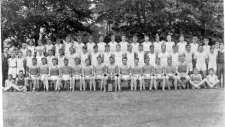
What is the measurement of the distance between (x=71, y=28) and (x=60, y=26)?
0.36 metres

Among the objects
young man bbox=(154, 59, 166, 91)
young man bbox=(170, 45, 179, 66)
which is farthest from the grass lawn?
young man bbox=(170, 45, 179, 66)

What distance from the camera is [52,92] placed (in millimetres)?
10180

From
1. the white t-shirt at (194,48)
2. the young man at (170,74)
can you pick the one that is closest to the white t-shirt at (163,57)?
the young man at (170,74)

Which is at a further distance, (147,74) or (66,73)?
(66,73)

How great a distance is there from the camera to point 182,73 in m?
10.7

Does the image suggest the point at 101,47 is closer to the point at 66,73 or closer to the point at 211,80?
the point at 66,73

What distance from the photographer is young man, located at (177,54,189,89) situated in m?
10.6

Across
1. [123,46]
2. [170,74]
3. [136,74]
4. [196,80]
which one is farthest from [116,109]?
[123,46]

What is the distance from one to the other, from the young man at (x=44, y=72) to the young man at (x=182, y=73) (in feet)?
11.1

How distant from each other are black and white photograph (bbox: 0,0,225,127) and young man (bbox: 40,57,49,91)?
26 mm

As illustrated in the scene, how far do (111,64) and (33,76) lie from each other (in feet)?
6.72

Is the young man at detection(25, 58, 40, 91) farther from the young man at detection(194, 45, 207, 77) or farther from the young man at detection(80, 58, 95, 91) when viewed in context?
the young man at detection(194, 45, 207, 77)

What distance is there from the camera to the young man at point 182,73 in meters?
10.6

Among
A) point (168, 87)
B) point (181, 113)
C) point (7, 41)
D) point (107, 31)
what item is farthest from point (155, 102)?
point (7, 41)
